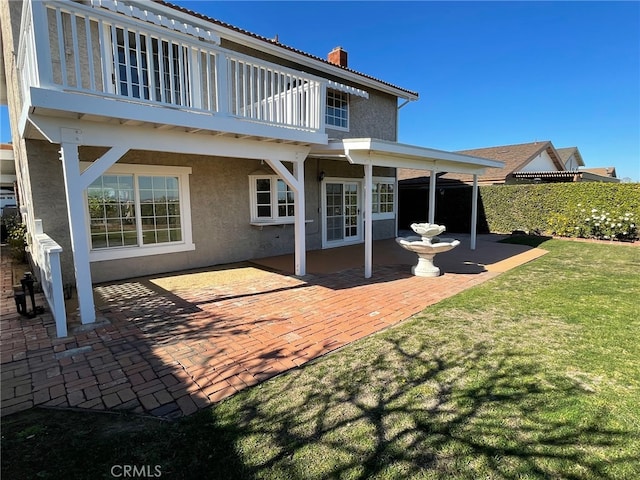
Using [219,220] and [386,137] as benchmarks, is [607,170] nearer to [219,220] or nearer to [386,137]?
[386,137]

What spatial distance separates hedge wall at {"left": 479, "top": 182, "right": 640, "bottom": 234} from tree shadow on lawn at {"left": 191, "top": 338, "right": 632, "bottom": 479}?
41.2 ft

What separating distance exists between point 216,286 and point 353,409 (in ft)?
15.4

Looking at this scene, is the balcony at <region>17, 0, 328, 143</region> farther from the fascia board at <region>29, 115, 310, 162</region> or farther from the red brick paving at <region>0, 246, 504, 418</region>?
the red brick paving at <region>0, 246, 504, 418</region>

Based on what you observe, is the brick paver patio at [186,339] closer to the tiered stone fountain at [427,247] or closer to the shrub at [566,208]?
the tiered stone fountain at [427,247]

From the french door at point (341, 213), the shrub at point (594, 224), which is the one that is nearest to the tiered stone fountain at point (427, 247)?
the french door at point (341, 213)

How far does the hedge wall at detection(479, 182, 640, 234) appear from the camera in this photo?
1213cm

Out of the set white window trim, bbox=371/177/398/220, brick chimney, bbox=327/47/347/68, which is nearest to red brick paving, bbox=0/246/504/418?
white window trim, bbox=371/177/398/220

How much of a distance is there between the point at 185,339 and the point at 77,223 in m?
2.20

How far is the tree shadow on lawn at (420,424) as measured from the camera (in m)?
2.23

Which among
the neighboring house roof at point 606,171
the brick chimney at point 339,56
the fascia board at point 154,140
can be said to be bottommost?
the fascia board at point 154,140

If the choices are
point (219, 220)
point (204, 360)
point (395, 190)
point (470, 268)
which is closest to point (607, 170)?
point (395, 190)

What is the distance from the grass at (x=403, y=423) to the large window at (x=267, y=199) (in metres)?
6.09

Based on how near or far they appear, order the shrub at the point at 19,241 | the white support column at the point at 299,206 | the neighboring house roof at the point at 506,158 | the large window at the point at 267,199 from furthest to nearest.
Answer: the neighboring house roof at the point at 506,158 < the large window at the point at 267,199 < the shrub at the point at 19,241 < the white support column at the point at 299,206

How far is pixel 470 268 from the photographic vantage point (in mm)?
8680
